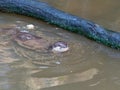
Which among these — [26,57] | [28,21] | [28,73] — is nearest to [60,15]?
[28,21]

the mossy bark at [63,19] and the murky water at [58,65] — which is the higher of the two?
the mossy bark at [63,19]

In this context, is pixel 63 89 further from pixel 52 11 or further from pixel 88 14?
pixel 88 14

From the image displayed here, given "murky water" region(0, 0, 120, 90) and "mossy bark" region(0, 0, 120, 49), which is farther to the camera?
"mossy bark" region(0, 0, 120, 49)

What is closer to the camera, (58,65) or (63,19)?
(58,65)

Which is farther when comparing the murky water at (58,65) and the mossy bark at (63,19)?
the mossy bark at (63,19)

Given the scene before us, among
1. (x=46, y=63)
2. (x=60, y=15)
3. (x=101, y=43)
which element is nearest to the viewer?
(x=46, y=63)

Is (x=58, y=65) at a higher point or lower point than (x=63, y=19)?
lower

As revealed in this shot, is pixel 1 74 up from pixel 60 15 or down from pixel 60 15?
down

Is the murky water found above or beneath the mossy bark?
beneath
